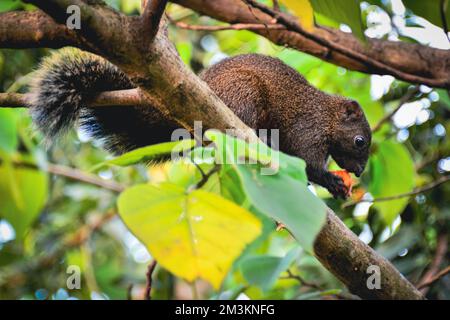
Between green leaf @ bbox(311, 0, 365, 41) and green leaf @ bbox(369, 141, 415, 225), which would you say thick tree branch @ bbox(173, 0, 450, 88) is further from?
green leaf @ bbox(311, 0, 365, 41)

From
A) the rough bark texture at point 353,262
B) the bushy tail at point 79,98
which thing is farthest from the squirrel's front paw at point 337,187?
the rough bark texture at point 353,262

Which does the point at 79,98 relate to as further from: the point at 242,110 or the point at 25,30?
the point at 242,110

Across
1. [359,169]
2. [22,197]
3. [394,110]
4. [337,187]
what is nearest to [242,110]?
[337,187]

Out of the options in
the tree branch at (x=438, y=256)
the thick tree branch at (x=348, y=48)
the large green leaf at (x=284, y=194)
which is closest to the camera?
the large green leaf at (x=284, y=194)

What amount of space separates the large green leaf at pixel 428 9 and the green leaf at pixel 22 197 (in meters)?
0.92

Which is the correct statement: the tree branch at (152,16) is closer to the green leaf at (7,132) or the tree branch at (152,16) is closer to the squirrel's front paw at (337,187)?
the green leaf at (7,132)

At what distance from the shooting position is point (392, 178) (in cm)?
349

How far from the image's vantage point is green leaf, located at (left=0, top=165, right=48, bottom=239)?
1.42 meters

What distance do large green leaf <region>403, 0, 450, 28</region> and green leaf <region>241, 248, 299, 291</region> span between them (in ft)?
2.32

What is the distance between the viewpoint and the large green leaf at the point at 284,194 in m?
1.01
